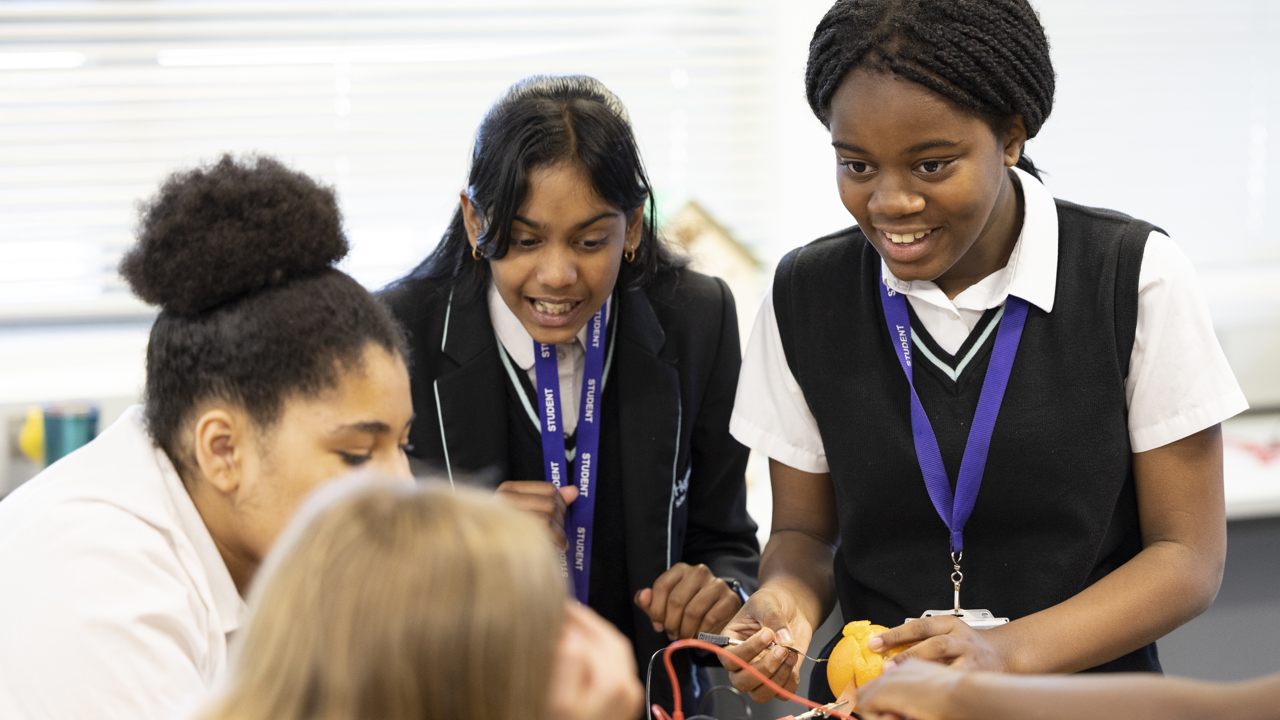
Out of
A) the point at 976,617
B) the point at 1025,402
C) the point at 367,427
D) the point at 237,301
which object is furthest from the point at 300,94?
the point at 976,617

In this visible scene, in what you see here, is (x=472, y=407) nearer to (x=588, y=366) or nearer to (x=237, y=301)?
(x=588, y=366)

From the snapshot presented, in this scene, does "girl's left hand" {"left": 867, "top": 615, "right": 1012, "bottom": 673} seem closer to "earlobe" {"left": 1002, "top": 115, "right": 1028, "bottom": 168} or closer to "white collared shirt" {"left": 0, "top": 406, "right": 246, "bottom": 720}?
"earlobe" {"left": 1002, "top": 115, "right": 1028, "bottom": 168}

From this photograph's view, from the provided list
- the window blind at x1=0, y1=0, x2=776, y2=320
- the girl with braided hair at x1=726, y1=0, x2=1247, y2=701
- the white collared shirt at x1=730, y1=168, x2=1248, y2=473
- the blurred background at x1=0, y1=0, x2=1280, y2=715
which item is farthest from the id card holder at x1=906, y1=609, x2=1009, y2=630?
the window blind at x1=0, y1=0, x2=776, y2=320

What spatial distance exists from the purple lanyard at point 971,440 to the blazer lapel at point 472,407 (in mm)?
694

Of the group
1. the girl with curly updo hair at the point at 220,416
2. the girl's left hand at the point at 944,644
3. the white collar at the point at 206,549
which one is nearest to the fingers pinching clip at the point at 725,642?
the girl's left hand at the point at 944,644

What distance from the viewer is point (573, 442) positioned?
184cm

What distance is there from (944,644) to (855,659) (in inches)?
4.5

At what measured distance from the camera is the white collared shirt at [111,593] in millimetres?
988

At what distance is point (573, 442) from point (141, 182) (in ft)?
6.00

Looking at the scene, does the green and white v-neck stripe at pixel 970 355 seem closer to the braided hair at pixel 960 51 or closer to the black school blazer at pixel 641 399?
the braided hair at pixel 960 51

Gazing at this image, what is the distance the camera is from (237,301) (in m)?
1.22

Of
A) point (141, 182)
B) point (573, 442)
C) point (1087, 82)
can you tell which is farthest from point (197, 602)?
point (1087, 82)

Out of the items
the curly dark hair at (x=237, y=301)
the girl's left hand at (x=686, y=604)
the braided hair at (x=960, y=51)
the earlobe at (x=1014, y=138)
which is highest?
the braided hair at (x=960, y=51)

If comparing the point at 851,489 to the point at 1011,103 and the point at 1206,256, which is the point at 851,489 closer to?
the point at 1011,103
